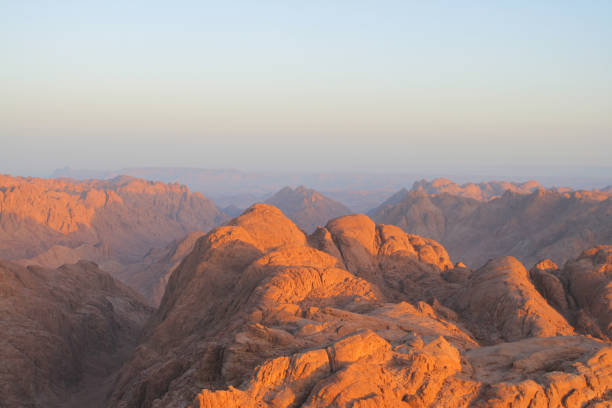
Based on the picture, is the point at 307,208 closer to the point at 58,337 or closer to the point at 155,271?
the point at 155,271

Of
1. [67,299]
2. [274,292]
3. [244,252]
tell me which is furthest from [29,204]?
[274,292]

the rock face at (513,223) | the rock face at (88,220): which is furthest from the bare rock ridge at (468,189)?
the rock face at (88,220)

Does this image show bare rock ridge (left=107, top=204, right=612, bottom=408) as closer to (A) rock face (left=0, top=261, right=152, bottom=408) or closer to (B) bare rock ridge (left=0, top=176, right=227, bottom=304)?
Result: (A) rock face (left=0, top=261, right=152, bottom=408)

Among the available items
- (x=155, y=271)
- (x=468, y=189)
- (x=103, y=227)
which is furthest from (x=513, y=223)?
(x=468, y=189)

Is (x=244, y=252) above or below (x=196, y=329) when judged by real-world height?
above

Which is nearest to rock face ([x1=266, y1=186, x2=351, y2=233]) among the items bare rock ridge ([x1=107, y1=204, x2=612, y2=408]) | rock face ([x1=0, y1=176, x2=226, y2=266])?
rock face ([x1=0, y1=176, x2=226, y2=266])

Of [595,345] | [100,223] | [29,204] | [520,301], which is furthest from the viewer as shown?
[100,223]

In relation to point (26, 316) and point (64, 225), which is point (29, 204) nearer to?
point (64, 225)

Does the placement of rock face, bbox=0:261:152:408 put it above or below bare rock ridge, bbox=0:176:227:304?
above
